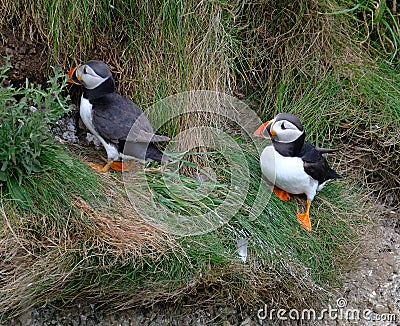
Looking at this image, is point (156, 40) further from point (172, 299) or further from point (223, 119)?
point (172, 299)

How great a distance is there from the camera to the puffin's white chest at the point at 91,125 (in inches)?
133

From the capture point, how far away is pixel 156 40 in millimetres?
3773

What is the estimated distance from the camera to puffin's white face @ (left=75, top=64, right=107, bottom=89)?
338 centimetres

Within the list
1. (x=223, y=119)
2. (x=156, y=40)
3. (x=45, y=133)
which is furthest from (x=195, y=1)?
(x=45, y=133)

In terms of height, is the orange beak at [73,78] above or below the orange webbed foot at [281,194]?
above

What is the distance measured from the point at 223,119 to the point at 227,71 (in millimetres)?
273

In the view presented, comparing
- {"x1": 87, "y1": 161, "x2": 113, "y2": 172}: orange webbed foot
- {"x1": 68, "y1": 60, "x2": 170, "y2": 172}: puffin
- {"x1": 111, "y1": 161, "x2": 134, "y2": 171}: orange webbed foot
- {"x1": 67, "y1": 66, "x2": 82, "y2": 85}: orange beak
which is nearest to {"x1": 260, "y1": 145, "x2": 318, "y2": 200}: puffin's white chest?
{"x1": 68, "y1": 60, "x2": 170, "y2": 172}: puffin

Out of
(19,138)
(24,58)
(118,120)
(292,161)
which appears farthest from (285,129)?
(24,58)

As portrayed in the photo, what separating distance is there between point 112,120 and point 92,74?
254 mm

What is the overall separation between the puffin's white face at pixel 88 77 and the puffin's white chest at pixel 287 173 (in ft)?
2.98

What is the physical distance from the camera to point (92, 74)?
338 centimetres

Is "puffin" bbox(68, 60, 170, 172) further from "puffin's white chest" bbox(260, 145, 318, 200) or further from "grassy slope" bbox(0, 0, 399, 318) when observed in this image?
"puffin's white chest" bbox(260, 145, 318, 200)

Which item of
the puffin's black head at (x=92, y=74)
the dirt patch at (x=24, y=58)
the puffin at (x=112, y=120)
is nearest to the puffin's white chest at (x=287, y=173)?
the puffin at (x=112, y=120)

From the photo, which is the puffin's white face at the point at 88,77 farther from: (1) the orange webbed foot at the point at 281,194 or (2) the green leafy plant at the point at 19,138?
(1) the orange webbed foot at the point at 281,194
